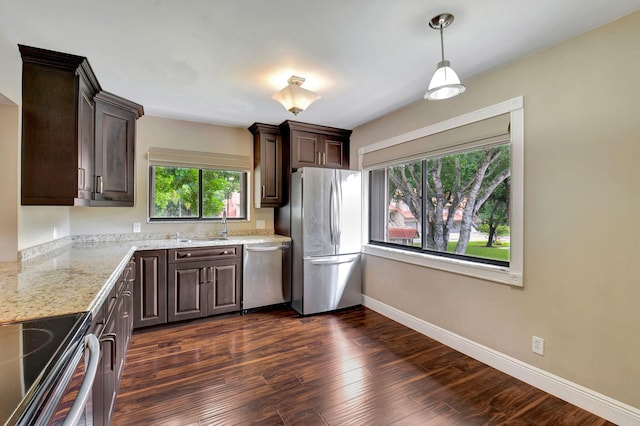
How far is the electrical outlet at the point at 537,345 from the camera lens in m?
2.10

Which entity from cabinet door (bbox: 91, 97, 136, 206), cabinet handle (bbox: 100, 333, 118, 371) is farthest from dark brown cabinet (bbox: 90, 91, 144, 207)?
cabinet handle (bbox: 100, 333, 118, 371)

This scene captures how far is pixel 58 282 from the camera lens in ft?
5.11

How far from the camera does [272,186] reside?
398 cm

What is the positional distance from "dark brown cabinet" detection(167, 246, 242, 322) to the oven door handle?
7.59 ft

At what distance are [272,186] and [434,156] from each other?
2.08 metres

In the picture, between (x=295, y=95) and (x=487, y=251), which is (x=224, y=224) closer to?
(x=295, y=95)

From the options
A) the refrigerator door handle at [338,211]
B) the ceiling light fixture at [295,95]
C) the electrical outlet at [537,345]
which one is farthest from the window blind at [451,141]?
the electrical outlet at [537,345]

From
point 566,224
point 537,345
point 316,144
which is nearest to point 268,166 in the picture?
point 316,144

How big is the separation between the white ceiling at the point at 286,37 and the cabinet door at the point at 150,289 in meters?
1.65

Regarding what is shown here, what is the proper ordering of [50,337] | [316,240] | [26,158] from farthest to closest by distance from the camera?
[316,240] → [26,158] → [50,337]

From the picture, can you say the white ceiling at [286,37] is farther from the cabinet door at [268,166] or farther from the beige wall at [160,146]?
the cabinet door at [268,166]

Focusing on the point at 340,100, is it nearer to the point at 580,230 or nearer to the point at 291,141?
the point at 291,141

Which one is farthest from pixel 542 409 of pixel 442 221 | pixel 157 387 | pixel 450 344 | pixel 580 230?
pixel 157 387

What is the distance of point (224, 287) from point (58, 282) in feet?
6.43
